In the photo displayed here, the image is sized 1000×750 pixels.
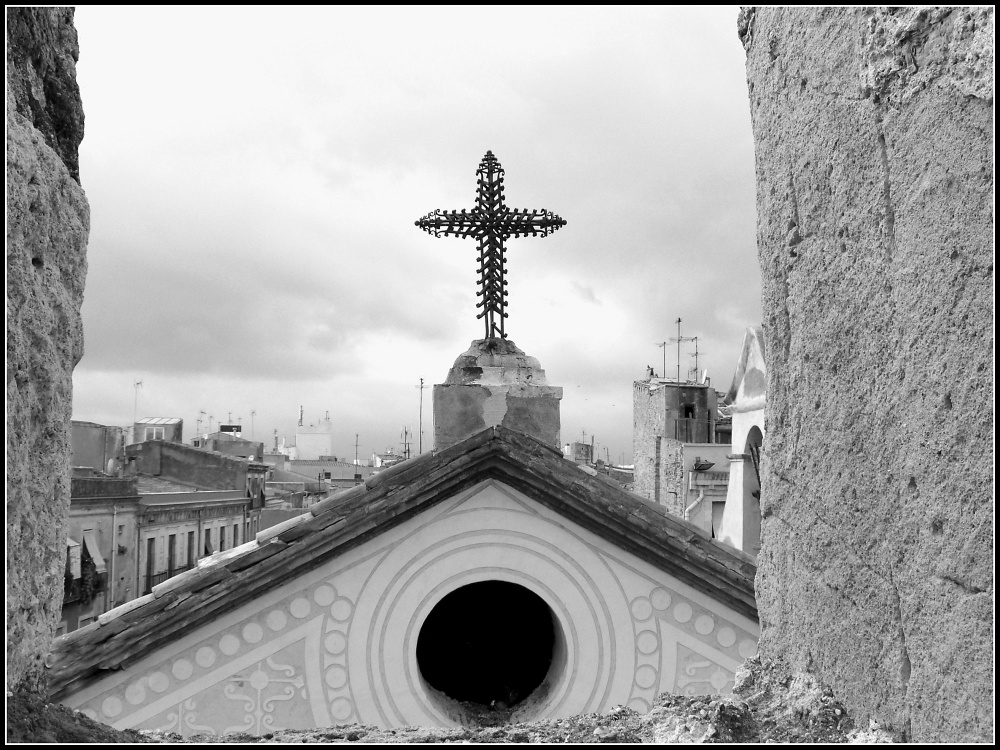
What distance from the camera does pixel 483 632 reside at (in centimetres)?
820

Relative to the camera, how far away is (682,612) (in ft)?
21.1

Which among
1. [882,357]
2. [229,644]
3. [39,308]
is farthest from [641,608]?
[39,308]

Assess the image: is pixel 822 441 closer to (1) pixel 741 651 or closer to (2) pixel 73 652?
(1) pixel 741 651

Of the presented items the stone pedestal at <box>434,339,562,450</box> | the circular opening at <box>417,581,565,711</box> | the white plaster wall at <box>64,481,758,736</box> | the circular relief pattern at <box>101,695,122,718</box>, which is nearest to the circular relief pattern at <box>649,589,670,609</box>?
the white plaster wall at <box>64,481,758,736</box>

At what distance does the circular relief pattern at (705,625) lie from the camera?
639cm

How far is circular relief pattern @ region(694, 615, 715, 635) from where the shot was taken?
21.0ft

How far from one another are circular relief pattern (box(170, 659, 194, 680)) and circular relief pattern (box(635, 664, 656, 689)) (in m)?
2.96

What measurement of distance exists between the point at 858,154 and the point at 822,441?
0.68 meters

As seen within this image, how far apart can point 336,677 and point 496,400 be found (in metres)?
2.94

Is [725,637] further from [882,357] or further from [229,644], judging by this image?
[882,357]

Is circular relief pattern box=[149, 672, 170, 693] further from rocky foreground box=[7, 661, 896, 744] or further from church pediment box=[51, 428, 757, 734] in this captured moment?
rocky foreground box=[7, 661, 896, 744]

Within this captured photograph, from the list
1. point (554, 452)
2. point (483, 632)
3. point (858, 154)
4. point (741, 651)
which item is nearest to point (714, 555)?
point (741, 651)

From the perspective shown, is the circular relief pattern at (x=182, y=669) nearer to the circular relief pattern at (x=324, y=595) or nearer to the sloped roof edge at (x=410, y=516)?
the sloped roof edge at (x=410, y=516)

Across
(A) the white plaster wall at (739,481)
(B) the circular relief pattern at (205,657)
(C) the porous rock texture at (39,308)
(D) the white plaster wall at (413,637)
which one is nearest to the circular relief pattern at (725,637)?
(D) the white plaster wall at (413,637)
